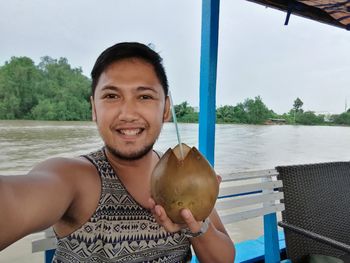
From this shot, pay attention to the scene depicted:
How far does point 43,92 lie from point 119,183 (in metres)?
1.43

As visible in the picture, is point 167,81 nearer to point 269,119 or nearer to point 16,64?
point 16,64

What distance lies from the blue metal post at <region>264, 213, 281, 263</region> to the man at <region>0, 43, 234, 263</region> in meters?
1.17

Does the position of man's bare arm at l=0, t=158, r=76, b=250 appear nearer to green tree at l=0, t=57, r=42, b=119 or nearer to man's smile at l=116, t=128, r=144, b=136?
man's smile at l=116, t=128, r=144, b=136

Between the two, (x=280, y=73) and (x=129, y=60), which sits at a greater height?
(x=280, y=73)

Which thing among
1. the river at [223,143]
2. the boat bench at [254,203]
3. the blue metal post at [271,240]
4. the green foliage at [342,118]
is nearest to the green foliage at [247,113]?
the river at [223,143]

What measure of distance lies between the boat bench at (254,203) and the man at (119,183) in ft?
2.42

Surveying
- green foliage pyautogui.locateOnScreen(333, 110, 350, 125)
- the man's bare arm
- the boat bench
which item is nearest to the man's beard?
the man's bare arm

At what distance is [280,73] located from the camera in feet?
17.6

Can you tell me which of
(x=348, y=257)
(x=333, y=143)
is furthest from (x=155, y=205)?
(x=333, y=143)

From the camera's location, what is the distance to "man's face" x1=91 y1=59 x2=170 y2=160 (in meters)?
0.81

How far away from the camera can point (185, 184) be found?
55cm

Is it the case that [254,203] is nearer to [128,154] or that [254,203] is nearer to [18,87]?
[128,154]

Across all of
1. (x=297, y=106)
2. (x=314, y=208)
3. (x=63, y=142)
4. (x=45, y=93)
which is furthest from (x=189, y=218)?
(x=297, y=106)

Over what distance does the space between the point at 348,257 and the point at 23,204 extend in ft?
5.84
